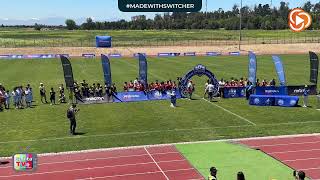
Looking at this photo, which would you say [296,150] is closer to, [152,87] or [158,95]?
[158,95]

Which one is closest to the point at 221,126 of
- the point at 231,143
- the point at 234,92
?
the point at 231,143

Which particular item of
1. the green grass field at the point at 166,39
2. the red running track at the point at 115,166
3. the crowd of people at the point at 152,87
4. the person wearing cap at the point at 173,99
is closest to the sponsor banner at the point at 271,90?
the crowd of people at the point at 152,87

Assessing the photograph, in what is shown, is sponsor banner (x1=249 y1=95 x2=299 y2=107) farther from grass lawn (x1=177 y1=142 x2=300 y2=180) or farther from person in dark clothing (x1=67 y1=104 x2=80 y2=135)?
person in dark clothing (x1=67 y1=104 x2=80 y2=135)

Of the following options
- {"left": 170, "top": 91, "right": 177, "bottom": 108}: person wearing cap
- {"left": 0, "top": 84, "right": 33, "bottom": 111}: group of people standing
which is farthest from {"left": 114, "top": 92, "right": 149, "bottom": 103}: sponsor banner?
{"left": 0, "top": 84, "right": 33, "bottom": 111}: group of people standing

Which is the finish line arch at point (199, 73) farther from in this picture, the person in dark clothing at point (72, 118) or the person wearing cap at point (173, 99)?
the person in dark clothing at point (72, 118)

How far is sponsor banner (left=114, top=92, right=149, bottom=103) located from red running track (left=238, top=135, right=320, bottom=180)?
13.3 m

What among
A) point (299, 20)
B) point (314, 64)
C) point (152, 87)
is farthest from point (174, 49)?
point (299, 20)

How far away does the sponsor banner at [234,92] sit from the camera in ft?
109

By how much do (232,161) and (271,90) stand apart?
1600cm

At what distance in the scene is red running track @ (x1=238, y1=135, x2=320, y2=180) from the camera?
16375mm

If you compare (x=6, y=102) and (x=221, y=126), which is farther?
(x=6, y=102)

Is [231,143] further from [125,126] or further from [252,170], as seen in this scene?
[125,126]

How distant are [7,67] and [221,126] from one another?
4194cm

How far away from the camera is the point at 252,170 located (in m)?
15.9
